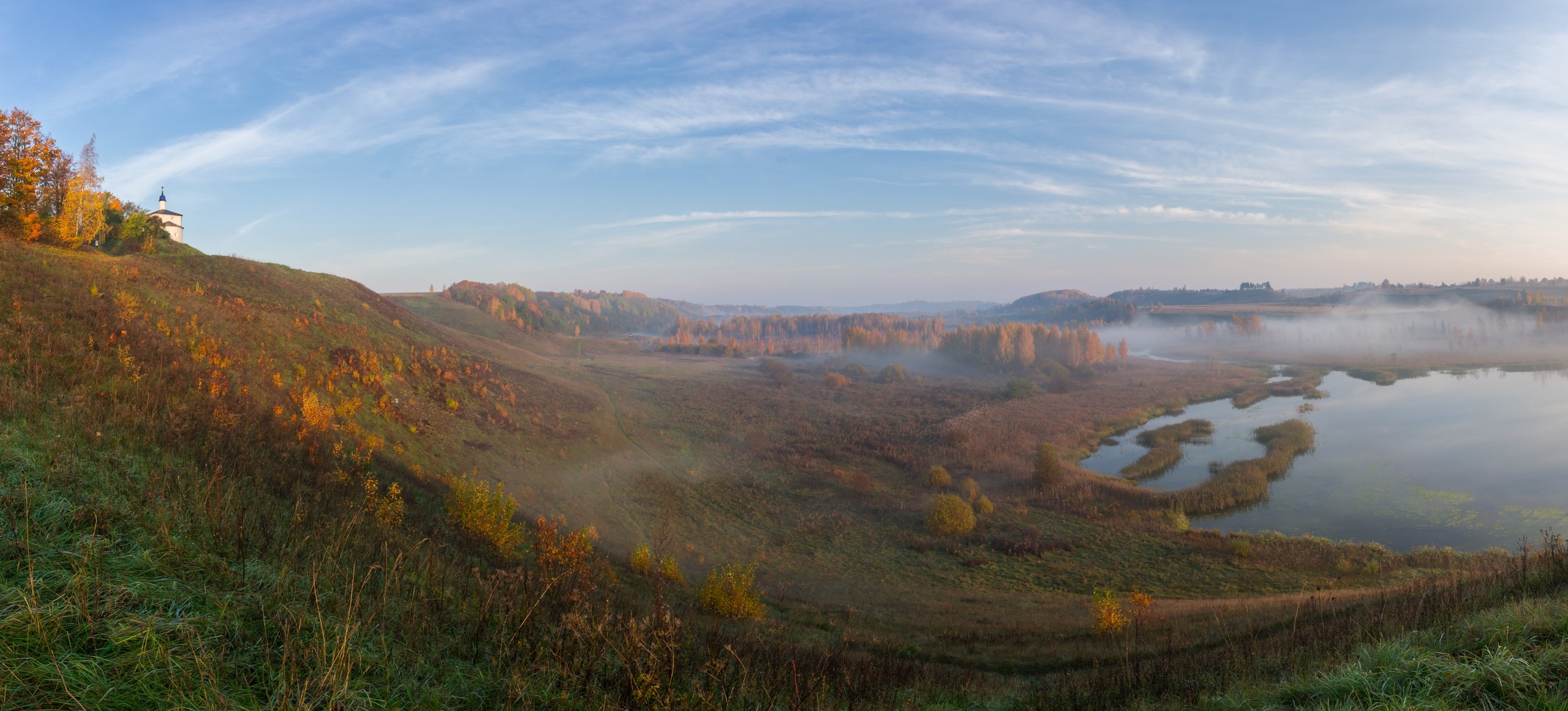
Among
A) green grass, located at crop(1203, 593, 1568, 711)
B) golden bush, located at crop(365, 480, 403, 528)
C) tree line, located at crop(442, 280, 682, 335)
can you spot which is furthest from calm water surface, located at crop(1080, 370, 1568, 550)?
tree line, located at crop(442, 280, 682, 335)

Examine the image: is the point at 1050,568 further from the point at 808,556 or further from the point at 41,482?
the point at 41,482

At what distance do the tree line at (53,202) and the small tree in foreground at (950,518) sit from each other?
42.1m

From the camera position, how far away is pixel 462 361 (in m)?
42.6

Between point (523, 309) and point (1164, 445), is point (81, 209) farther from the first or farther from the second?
point (523, 309)

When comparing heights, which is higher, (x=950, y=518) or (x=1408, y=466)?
(x=1408, y=466)

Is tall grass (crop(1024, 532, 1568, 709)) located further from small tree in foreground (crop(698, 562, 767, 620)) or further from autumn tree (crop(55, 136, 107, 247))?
autumn tree (crop(55, 136, 107, 247))

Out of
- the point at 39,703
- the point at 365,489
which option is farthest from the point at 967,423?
the point at 39,703

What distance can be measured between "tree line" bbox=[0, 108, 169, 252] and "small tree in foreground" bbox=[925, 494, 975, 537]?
138 feet

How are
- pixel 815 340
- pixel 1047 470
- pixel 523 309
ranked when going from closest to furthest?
pixel 1047 470 < pixel 523 309 < pixel 815 340

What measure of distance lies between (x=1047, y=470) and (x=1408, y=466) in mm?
25407

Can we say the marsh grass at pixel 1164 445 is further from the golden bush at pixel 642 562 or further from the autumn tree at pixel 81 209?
the autumn tree at pixel 81 209

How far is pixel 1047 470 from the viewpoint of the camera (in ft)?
133

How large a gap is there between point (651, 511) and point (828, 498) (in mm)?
11627

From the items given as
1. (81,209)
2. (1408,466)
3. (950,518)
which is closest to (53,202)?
(81,209)
